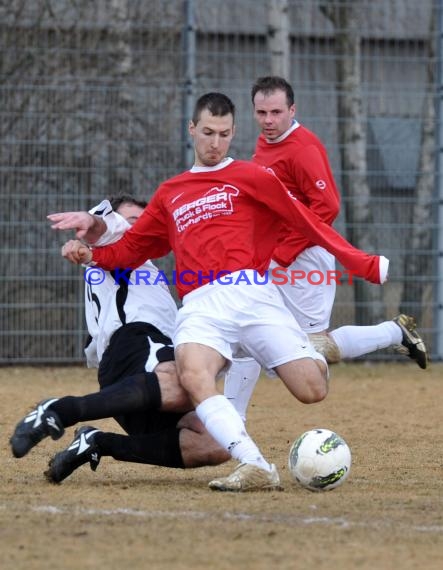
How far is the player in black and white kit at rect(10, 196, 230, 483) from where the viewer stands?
5.69 meters

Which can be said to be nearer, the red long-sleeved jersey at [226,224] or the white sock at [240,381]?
the red long-sleeved jersey at [226,224]

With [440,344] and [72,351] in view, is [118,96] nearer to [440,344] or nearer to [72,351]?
[72,351]

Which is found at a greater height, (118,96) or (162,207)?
(118,96)

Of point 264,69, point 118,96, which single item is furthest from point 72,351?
point 264,69

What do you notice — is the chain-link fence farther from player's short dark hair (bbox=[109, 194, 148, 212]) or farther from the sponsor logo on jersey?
the sponsor logo on jersey

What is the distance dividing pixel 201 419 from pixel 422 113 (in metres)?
7.69

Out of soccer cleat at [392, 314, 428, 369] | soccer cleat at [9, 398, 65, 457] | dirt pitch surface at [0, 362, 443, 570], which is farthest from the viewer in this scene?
soccer cleat at [392, 314, 428, 369]

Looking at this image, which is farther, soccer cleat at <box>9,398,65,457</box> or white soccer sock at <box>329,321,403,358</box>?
Result: white soccer sock at <box>329,321,403,358</box>

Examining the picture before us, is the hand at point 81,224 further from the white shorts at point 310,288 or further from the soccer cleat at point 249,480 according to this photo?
the white shorts at point 310,288

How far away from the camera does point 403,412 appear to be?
30.9 feet

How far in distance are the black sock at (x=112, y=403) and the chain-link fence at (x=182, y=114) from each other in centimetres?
642

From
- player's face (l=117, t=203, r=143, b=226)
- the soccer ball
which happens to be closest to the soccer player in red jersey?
the soccer ball

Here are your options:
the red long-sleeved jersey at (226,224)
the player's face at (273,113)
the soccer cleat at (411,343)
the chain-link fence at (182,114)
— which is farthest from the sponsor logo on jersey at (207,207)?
the chain-link fence at (182,114)

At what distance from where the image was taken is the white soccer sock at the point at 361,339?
7.88m
